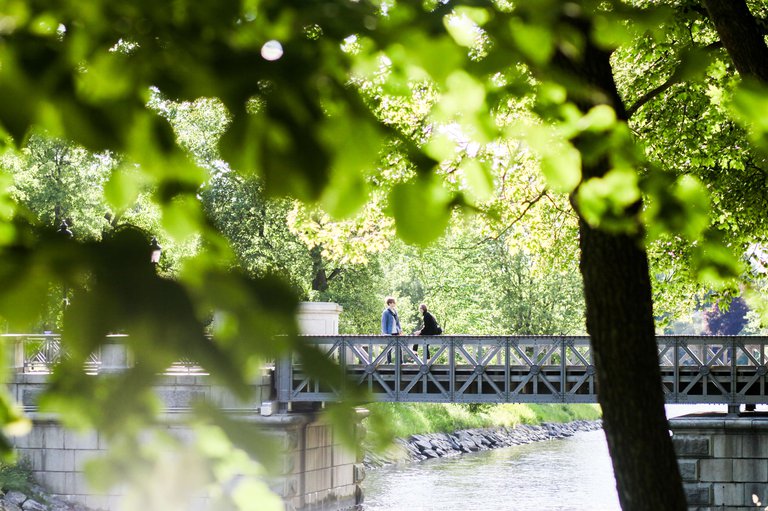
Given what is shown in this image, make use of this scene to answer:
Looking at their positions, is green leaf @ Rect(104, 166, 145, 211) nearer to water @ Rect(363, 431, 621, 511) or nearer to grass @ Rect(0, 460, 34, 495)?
water @ Rect(363, 431, 621, 511)

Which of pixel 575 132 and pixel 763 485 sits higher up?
pixel 575 132

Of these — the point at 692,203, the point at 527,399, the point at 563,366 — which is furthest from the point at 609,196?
the point at 527,399

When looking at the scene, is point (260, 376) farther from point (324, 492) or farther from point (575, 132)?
point (324, 492)

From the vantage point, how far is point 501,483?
84.2 feet

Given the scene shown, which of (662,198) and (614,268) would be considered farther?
(614,268)

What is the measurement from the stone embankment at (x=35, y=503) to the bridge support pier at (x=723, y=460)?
388 inches

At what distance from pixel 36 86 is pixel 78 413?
0.47 m

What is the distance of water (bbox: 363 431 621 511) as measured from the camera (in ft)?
72.4

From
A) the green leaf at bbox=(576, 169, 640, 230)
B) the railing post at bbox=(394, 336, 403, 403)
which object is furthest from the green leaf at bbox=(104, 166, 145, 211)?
the railing post at bbox=(394, 336, 403, 403)

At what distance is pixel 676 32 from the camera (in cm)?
1234

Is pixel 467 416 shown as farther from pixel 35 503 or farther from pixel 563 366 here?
pixel 35 503

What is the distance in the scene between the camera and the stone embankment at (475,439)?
1270 inches

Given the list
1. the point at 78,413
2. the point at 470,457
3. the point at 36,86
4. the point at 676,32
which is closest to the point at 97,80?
the point at 36,86

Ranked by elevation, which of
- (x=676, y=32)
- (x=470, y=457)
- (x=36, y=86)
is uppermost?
(x=676, y=32)
